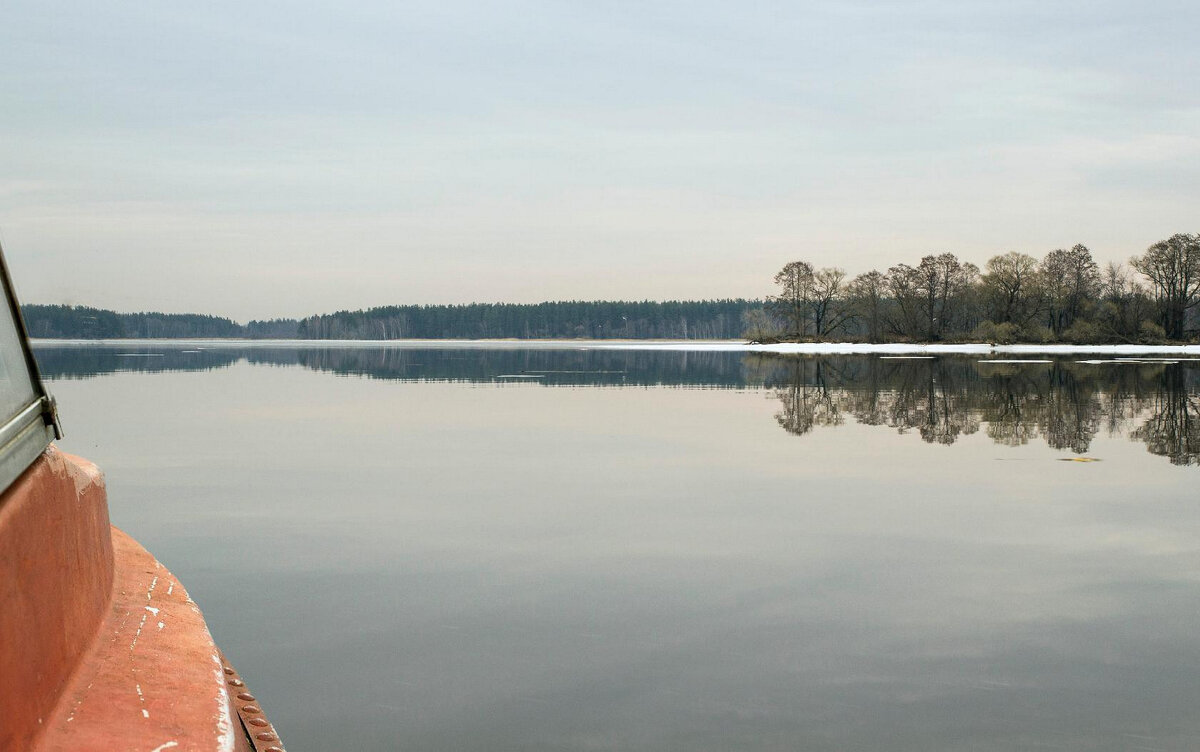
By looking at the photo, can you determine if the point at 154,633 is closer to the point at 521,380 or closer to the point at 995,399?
the point at 995,399

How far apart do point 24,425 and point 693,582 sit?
570 cm

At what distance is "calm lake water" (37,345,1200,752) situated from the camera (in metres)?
5.54

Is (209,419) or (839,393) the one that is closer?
(209,419)

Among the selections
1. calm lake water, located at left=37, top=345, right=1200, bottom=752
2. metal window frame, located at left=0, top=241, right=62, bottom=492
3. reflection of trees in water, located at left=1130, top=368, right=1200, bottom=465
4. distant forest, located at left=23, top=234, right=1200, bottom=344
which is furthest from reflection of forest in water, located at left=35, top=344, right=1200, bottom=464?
distant forest, located at left=23, top=234, right=1200, bottom=344

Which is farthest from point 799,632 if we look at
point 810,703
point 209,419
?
point 209,419

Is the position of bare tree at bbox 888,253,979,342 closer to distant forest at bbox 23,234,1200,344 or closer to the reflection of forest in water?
distant forest at bbox 23,234,1200,344

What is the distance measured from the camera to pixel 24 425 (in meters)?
3.54

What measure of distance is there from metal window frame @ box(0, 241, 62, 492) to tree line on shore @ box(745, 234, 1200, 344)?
10723 centimetres

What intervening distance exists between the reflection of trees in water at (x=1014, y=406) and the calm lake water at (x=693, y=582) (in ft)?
1.28

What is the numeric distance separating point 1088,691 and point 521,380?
119 ft

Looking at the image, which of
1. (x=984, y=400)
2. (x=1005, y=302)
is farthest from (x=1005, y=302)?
(x=984, y=400)

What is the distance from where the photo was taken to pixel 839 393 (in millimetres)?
32031

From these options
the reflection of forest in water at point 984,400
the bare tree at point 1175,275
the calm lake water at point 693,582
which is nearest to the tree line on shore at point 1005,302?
the bare tree at point 1175,275

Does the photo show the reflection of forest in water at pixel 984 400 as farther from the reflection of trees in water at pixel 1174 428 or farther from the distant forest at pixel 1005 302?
the distant forest at pixel 1005 302
